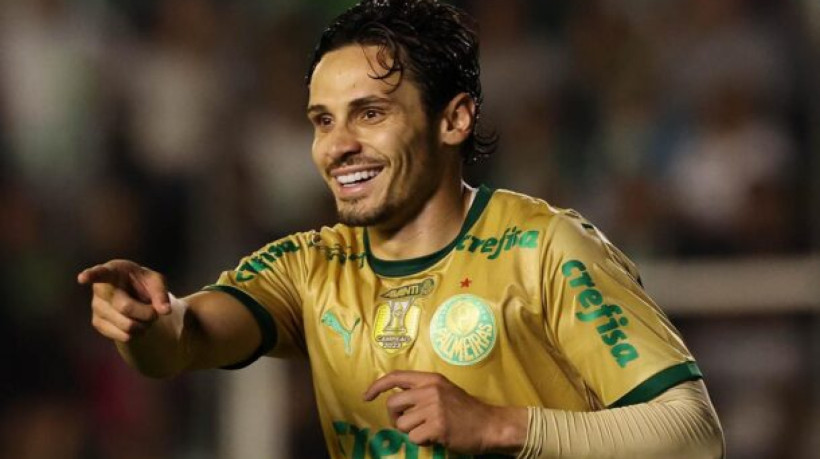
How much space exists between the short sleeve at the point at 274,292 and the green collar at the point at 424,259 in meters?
0.24

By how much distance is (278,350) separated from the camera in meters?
3.95

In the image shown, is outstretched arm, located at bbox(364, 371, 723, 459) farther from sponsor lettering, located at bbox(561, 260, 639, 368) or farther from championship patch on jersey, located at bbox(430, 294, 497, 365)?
championship patch on jersey, located at bbox(430, 294, 497, 365)

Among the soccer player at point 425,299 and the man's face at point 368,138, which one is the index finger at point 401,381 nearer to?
the soccer player at point 425,299

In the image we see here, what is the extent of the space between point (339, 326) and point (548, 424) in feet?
2.50

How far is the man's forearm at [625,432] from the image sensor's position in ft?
10.6

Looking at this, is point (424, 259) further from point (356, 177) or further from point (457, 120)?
point (457, 120)

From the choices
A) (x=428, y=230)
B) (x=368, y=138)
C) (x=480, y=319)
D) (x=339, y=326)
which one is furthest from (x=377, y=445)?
(x=368, y=138)

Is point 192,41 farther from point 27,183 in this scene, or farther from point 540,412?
point 540,412

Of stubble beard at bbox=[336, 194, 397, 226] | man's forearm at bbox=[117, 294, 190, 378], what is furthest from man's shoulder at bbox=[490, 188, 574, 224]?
man's forearm at bbox=[117, 294, 190, 378]

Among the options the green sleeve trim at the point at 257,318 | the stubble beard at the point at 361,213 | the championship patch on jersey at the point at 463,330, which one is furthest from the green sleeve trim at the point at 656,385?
the green sleeve trim at the point at 257,318

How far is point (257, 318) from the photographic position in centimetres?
382

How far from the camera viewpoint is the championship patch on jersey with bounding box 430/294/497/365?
3557 millimetres

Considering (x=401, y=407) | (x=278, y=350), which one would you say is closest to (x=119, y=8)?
(x=278, y=350)

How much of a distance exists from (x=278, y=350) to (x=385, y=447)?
0.47m
